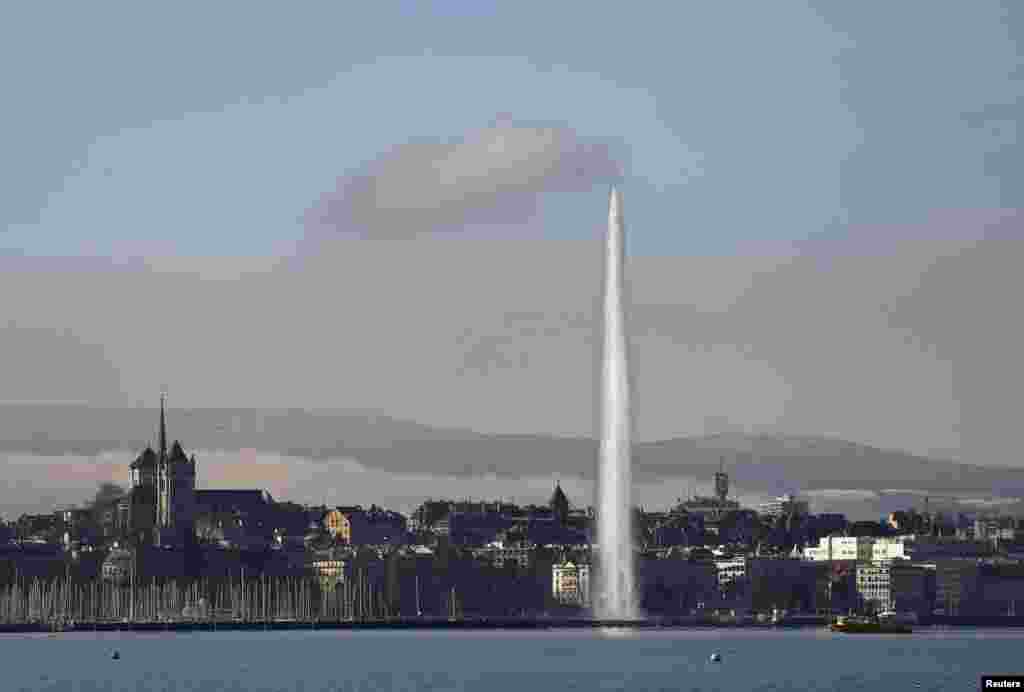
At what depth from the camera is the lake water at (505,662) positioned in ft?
344

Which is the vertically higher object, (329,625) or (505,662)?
(329,625)

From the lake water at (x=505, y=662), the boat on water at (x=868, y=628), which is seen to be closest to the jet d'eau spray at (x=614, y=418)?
the lake water at (x=505, y=662)

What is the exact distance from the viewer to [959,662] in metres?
127

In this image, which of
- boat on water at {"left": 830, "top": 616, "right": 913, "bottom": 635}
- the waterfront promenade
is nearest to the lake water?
boat on water at {"left": 830, "top": 616, "right": 913, "bottom": 635}

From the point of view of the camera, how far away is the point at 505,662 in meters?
124

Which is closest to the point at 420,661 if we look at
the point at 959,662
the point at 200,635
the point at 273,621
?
the point at 959,662

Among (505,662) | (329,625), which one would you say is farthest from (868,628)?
(505,662)

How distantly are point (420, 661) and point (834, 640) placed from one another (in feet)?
126

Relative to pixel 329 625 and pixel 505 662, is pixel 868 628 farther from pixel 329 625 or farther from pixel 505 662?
pixel 505 662

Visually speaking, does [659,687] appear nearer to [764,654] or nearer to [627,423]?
[627,423]

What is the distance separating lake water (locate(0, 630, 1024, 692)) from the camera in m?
105

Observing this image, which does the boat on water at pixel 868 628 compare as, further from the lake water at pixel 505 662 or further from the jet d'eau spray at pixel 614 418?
the jet d'eau spray at pixel 614 418

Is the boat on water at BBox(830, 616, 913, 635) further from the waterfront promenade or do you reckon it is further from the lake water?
the waterfront promenade

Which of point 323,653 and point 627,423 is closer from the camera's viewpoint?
point 627,423
